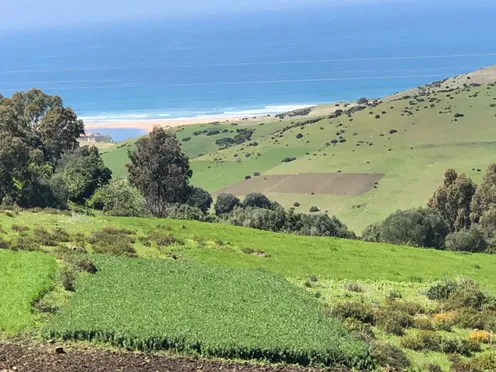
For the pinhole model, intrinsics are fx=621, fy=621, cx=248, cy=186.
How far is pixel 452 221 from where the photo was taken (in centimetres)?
7275

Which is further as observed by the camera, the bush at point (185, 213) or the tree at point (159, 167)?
the tree at point (159, 167)

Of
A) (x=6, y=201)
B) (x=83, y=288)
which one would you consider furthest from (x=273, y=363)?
(x=6, y=201)

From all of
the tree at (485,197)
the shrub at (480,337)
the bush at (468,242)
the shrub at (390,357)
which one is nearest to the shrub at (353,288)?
the shrub at (480,337)

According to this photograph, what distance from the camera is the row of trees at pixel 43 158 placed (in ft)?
186

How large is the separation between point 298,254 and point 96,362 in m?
20.3

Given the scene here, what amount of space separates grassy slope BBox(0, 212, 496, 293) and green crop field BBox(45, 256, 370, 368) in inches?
233

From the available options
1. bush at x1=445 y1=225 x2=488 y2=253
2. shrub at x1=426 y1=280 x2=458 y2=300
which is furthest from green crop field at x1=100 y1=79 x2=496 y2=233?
shrub at x1=426 y1=280 x2=458 y2=300

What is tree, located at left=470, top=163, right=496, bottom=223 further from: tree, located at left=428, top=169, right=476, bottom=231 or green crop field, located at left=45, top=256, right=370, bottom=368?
green crop field, located at left=45, top=256, right=370, bottom=368

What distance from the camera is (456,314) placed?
2556 centimetres

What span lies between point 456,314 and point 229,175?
102334mm

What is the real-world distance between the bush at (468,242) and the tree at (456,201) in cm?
1434

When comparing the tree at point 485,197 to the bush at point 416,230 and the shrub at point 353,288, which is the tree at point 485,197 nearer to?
the bush at point 416,230

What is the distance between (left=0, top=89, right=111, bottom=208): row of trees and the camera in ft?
186

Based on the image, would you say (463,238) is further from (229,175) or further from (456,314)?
(229,175)
